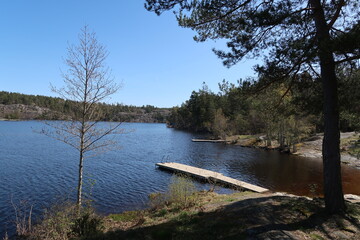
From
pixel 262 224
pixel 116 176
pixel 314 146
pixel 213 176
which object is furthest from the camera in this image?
pixel 314 146

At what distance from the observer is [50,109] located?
33.8 ft

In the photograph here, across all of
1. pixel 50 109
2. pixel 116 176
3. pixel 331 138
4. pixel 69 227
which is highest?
pixel 50 109

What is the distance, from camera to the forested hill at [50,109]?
33.6 feet

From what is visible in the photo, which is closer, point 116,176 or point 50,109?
point 50,109

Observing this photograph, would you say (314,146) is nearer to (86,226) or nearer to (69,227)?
(86,226)

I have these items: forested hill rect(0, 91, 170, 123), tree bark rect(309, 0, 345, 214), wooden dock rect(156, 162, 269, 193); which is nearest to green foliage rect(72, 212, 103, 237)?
forested hill rect(0, 91, 170, 123)

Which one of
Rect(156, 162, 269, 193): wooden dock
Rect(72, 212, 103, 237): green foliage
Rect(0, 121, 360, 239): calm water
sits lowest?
Rect(0, 121, 360, 239): calm water

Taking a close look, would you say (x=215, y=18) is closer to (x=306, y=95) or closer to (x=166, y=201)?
(x=306, y=95)

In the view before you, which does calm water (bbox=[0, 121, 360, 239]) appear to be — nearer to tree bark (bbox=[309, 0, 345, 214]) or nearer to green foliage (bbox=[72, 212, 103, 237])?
green foliage (bbox=[72, 212, 103, 237])

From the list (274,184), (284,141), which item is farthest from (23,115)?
(274,184)

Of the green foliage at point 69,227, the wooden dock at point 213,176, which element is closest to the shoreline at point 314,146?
the wooden dock at point 213,176

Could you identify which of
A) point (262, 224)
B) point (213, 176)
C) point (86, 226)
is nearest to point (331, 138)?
point (262, 224)

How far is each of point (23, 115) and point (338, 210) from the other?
459 feet

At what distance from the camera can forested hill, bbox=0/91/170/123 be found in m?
10.2
